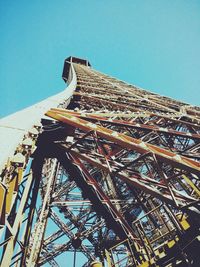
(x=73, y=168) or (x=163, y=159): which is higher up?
(x=73, y=168)

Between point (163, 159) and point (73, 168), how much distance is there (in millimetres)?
3289

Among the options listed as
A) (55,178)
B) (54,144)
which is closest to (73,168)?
(54,144)

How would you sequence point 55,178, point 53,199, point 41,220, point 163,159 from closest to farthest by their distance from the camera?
point 163,159, point 41,220, point 53,199, point 55,178

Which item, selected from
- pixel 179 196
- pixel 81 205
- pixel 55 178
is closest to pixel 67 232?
pixel 81 205

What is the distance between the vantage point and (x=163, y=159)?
4.32 metres

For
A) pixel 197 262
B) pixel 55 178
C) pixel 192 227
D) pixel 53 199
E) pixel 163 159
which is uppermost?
pixel 55 178

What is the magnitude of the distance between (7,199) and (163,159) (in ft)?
7.37

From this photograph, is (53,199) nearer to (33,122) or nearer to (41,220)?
(41,220)

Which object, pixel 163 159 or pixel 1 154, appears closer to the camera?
pixel 1 154

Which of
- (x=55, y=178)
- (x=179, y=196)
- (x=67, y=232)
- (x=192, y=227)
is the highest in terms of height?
(x=55, y=178)

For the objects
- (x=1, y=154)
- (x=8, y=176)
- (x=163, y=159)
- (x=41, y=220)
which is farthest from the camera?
(x=41, y=220)

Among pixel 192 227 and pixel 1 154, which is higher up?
pixel 1 154

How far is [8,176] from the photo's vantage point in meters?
3.23

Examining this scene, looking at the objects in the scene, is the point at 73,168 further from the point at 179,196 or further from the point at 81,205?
the point at 81,205
